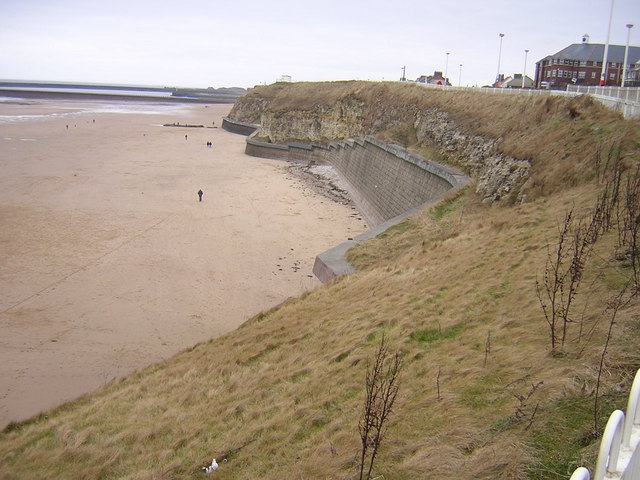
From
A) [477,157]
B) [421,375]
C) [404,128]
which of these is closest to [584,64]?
[404,128]

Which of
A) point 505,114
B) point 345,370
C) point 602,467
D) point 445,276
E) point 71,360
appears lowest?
point 71,360

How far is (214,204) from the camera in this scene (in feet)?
94.9

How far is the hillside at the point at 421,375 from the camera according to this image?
204 inches

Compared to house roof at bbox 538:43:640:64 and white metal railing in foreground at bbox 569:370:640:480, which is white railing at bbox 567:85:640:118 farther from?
house roof at bbox 538:43:640:64

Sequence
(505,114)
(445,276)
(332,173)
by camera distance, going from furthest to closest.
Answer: (332,173) → (505,114) → (445,276)

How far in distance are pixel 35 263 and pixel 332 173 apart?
1016 inches

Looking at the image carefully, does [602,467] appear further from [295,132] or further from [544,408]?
[295,132]

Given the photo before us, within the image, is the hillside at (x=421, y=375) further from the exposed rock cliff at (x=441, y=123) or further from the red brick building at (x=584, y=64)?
the red brick building at (x=584, y=64)

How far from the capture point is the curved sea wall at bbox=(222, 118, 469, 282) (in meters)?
17.7

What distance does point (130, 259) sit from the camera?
63.8 feet

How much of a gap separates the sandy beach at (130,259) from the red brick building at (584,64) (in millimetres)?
21174

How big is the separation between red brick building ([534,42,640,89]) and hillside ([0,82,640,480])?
2697cm

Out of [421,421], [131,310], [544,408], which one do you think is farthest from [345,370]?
[131,310]

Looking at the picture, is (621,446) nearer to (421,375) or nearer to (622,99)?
(421,375)
